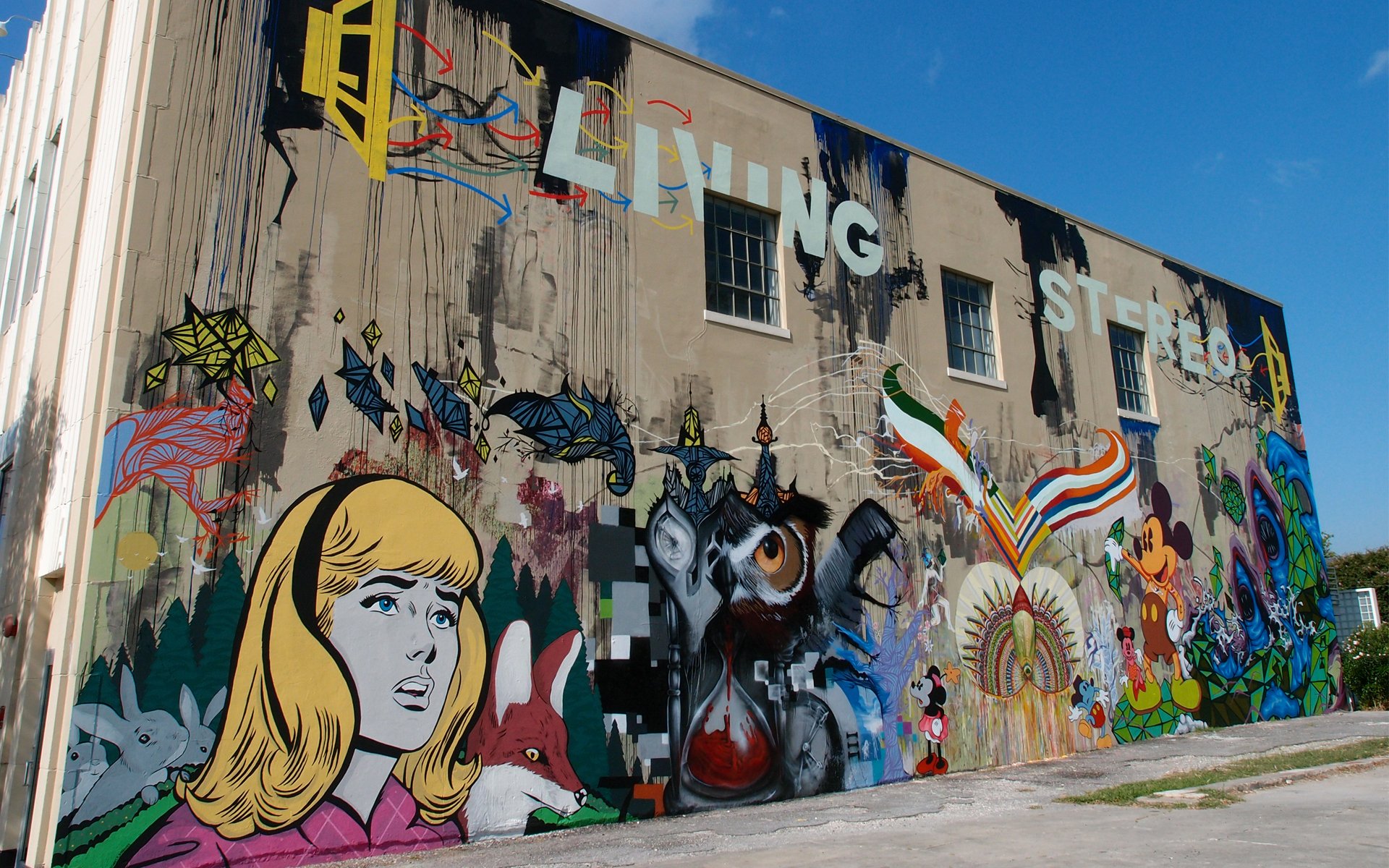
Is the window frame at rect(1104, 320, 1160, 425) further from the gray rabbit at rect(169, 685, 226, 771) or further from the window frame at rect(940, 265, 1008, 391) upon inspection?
the gray rabbit at rect(169, 685, 226, 771)

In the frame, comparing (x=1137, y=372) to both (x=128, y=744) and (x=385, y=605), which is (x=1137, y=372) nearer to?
(x=385, y=605)

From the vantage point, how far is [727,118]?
12.4 m

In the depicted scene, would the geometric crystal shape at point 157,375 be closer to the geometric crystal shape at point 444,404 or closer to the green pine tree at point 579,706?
the geometric crystal shape at point 444,404

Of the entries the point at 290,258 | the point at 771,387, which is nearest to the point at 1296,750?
the point at 771,387

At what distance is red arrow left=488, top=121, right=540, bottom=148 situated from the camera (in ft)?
33.8

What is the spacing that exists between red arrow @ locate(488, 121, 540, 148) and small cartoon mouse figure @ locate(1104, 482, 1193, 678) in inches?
431

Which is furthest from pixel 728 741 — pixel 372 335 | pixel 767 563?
pixel 372 335

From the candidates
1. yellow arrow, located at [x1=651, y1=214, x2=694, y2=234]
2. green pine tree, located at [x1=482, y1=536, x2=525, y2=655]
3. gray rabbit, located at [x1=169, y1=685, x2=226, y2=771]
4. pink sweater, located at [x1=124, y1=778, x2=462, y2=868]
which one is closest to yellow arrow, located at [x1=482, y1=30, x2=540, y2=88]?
yellow arrow, located at [x1=651, y1=214, x2=694, y2=234]

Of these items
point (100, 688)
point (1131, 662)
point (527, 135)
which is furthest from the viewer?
point (1131, 662)

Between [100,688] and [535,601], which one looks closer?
[100,688]

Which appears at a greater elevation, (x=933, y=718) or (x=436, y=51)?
(x=436, y=51)

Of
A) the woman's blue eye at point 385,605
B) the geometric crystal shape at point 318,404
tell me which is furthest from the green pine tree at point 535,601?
the geometric crystal shape at point 318,404

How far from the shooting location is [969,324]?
48.5 feet

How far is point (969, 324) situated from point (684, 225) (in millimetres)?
5422
